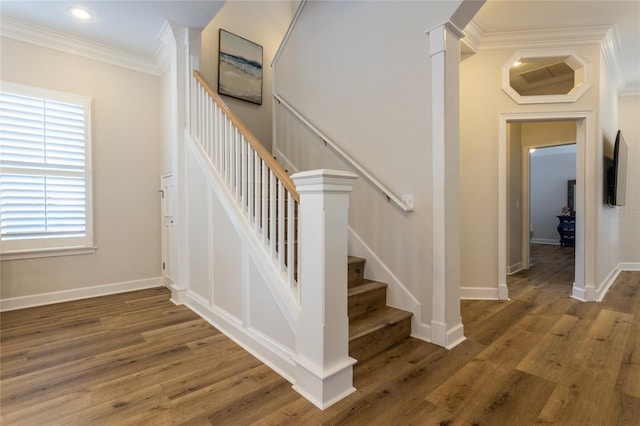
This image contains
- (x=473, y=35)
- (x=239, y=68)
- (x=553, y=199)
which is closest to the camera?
(x=473, y=35)

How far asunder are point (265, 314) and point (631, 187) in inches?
243

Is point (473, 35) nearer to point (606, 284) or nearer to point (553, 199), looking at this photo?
point (606, 284)

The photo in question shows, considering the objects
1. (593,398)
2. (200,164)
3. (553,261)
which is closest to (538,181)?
(553,261)

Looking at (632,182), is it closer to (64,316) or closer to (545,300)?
(545,300)

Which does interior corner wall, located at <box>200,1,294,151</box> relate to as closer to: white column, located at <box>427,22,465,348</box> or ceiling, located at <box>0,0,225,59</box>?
ceiling, located at <box>0,0,225,59</box>

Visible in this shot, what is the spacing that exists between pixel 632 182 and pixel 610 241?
5.14ft

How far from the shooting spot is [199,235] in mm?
2924

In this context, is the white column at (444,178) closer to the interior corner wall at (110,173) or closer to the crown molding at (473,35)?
the crown molding at (473,35)

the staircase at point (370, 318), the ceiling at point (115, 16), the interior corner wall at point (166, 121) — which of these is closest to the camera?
the staircase at point (370, 318)

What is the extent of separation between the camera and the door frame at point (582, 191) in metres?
3.34

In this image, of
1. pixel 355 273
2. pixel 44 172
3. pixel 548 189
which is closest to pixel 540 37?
pixel 355 273

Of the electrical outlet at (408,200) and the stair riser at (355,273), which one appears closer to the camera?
the electrical outlet at (408,200)

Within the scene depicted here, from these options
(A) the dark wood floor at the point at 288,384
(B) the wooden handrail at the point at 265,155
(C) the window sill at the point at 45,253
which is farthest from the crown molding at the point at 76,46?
(A) the dark wood floor at the point at 288,384

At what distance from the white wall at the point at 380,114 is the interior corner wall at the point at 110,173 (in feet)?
6.56
